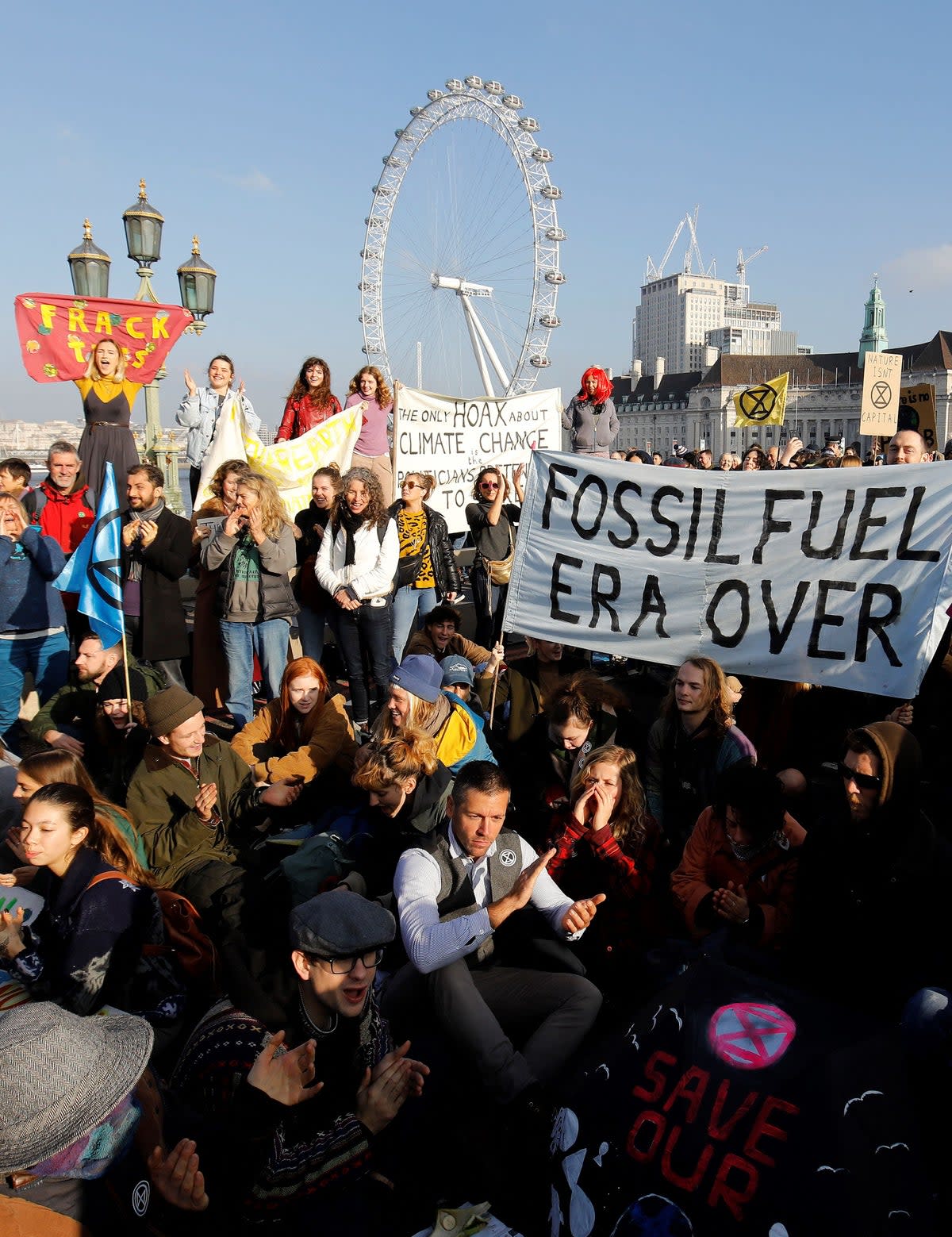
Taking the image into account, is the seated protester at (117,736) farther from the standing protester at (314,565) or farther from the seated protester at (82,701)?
the standing protester at (314,565)

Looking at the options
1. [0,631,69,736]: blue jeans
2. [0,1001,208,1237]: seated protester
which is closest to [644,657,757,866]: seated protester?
[0,1001,208,1237]: seated protester

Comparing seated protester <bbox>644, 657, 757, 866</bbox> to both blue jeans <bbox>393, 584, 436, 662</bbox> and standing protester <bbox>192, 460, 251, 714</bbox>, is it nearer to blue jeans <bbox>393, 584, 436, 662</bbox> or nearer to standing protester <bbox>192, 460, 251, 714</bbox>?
blue jeans <bbox>393, 584, 436, 662</bbox>

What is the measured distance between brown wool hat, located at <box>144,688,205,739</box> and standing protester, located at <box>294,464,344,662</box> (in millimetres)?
2477

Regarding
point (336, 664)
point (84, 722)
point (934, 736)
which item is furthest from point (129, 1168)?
point (336, 664)

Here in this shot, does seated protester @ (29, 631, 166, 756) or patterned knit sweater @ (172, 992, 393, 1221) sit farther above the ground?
seated protester @ (29, 631, 166, 756)

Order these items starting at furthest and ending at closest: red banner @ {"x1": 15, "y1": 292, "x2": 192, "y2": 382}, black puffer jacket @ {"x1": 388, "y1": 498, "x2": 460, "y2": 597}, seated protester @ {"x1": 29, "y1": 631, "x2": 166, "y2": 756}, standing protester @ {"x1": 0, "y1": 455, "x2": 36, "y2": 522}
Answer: red banner @ {"x1": 15, "y1": 292, "x2": 192, "y2": 382}, black puffer jacket @ {"x1": 388, "y1": 498, "x2": 460, "y2": 597}, standing protester @ {"x1": 0, "y1": 455, "x2": 36, "y2": 522}, seated protester @ {"x1": 29, "y1": 631, "x2": 166, "y2": 756}

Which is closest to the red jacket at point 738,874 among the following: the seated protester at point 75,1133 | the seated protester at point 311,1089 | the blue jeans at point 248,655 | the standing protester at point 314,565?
the seated protester at point 311,1089

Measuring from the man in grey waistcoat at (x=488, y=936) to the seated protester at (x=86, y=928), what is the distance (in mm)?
800

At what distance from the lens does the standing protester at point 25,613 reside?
5582 mm

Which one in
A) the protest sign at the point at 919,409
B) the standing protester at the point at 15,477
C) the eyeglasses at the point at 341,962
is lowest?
the eyeglasses at the point at 341,962

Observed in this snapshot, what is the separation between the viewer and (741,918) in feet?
10.4

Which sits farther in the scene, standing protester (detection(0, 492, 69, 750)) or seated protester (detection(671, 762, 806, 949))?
standing protester (detection(0, 492, 69, 750))

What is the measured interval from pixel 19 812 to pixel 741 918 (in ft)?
9.49

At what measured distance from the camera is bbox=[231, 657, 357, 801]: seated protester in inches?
178
